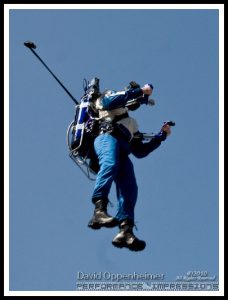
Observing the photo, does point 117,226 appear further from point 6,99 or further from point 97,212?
point 6,99

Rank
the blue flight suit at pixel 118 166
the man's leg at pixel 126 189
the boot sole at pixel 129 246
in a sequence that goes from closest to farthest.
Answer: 1. the boot sole at pixel 129 246
2. the blue flight suit at pixel 118 166
3. the man's leg at pixel 126 189

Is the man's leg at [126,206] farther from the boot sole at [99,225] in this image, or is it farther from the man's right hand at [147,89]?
the man's right hand at [147,89]

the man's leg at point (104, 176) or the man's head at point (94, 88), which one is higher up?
the man's head at point (94, 88)

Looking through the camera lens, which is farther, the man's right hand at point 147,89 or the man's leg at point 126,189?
the man's right hand at point 147,89

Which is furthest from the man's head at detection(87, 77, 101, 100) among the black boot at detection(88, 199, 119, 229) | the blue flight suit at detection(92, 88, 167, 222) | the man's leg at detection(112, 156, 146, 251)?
the black boot at detection(88, 199, 119, 229)

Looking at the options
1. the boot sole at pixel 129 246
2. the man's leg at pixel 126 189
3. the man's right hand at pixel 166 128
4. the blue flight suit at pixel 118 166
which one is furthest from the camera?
the man's right hand at pixel 166 128

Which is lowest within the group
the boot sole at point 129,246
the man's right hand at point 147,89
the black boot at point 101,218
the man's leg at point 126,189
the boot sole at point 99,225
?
the boot sole at point 129,246

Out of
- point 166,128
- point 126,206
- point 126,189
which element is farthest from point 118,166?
point 166,128

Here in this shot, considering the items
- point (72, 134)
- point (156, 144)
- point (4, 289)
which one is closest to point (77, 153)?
point (72, 134)

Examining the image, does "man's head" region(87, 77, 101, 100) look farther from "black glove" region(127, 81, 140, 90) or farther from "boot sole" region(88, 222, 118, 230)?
"boot sole" region(88, 222, 118, 230)

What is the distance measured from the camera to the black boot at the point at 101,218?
12078mm

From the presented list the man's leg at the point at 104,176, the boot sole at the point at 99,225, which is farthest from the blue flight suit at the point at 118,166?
the boot sole at the point at 99,225

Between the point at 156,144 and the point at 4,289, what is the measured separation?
10.4ft

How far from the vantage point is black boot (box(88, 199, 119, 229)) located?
12.1 m
